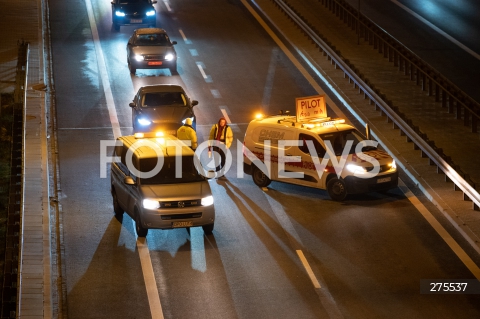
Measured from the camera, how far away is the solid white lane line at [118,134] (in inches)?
617

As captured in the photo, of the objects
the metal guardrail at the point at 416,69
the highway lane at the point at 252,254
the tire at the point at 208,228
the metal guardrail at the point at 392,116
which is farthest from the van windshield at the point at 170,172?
the metal guardrail at the point at 416,69

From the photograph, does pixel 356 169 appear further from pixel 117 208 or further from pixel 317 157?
pixel 117 208

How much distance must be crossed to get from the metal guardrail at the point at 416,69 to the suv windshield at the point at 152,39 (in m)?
7.62

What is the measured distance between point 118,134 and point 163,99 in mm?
1605

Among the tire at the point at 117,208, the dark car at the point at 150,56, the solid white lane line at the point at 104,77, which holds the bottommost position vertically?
the solid white lane line at the point at 104,77

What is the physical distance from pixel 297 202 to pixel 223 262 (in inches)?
157

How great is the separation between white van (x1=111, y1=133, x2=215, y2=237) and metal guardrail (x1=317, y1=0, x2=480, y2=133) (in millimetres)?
9486

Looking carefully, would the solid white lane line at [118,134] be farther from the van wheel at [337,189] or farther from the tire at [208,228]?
the van wheel at [337,189]

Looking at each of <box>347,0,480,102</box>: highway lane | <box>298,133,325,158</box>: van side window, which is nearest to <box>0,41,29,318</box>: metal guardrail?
<box>298,133,325,158</box>: van side window

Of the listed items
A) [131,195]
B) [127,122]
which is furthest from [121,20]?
[131,195]

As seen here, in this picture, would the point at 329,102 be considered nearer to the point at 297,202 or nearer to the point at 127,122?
the point at 127,122

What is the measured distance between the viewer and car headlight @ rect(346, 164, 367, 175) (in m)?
20.7

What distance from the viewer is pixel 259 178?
873 inches

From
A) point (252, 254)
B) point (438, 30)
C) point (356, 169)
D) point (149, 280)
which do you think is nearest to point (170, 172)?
point (252, 254)
